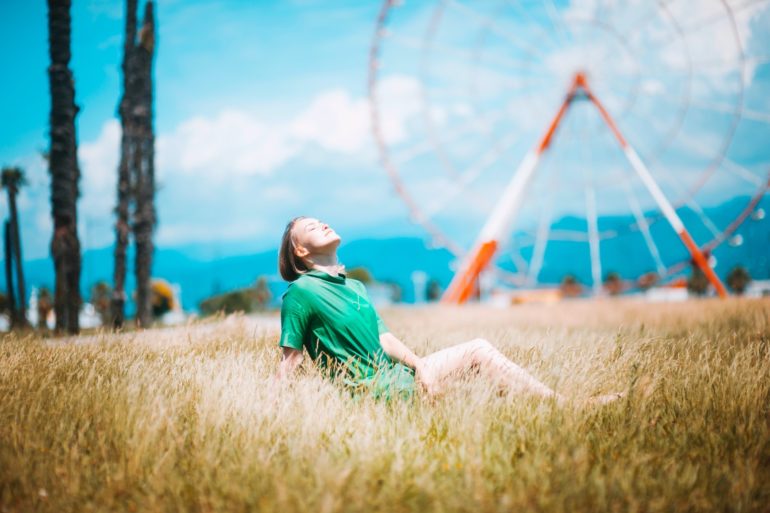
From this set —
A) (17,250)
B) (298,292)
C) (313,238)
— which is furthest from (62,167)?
(17,250)

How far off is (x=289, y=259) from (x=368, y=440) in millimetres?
1494

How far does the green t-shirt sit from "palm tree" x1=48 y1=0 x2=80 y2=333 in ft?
21.9

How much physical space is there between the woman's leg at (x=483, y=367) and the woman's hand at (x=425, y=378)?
0.06 feet

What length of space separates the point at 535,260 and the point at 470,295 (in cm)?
176

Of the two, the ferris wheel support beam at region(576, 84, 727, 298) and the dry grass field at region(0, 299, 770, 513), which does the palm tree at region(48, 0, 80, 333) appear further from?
the ferris wheel support beam at region(576, 84, 727, 298)

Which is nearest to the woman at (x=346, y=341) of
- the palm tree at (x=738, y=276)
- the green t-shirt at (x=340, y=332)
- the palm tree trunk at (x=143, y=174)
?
the green t-shirt at (x=340, y=332)

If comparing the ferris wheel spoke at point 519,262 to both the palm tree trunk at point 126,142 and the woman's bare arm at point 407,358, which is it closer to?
the palm tree trunk at point 126,142

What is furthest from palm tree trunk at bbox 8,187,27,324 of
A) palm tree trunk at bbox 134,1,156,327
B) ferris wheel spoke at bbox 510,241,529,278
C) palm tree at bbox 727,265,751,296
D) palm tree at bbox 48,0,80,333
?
palm tree at bbox 727,265,751,296

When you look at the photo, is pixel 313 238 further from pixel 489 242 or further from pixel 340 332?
pixel 489 242

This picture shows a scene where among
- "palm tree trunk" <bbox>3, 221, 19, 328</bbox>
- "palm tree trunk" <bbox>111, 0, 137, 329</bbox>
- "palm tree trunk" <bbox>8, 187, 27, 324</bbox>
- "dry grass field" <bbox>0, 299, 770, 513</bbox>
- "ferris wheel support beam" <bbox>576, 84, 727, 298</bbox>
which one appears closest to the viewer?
"dry grass field" <bbox>0, 299, 770, 513</bbox>

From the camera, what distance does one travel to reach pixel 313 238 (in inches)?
141

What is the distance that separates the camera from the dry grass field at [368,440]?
2.10 meters

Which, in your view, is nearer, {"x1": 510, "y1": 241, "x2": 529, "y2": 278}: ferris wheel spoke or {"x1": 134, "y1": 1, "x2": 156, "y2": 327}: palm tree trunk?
{"x1": 134, "y1": 1, "x2": 156, "y2": 327}: palm tree trunk

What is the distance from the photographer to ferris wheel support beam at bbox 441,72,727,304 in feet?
46.1
